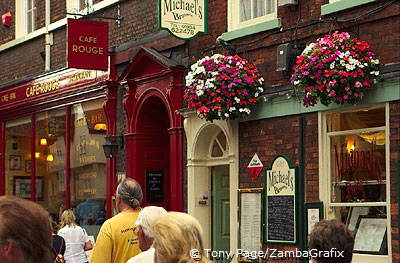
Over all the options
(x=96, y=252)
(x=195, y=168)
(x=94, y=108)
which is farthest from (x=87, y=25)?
(x=96, y=252)

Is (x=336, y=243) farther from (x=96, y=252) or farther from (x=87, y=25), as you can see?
(x=87, y=25)

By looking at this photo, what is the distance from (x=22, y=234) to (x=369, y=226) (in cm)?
744

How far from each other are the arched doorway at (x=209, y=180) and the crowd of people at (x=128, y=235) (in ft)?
18.7

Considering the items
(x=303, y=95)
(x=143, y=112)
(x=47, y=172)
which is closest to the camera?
(x=303, y=95)

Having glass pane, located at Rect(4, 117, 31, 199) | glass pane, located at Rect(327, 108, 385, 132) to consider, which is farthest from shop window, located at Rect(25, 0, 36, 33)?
glass pane, located at Rect(327, 108, 385, 132)

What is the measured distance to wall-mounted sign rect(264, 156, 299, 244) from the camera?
11414mm

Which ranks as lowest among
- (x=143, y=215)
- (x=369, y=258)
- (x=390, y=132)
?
(x=369, y=258)

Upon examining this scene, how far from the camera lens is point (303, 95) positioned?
11125 millimetres

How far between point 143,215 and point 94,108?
10.4m

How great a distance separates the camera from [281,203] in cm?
1165

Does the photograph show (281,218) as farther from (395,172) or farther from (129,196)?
(129,196)

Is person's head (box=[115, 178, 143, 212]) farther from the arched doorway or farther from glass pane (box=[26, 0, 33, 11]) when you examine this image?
glass pane (box=[26, 0, 33, 11])

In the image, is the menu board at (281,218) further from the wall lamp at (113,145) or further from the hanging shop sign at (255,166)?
the wall lamp at (113,145)

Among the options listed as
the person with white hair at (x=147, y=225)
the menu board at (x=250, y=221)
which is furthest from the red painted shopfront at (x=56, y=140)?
the person with white hair at (x=147, y=225)
